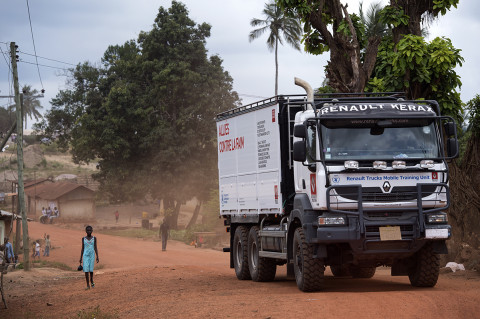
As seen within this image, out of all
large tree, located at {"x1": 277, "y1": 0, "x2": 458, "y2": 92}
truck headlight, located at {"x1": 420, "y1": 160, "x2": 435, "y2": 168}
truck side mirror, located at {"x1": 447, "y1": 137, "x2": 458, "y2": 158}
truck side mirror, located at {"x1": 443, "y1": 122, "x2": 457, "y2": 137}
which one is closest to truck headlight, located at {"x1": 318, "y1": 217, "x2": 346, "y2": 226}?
truck headlight, located at {"x1": 420, "y1": 160, "x2": 435, "y2": 168}

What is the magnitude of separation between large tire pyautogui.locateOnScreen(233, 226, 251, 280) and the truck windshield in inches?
248

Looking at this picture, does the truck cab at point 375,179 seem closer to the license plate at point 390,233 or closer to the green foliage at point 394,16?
the license plate at point 390,233

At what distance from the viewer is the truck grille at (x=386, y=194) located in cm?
1321

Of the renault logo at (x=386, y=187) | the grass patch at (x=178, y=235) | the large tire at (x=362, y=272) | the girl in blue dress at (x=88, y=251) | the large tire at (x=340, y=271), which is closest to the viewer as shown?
the renault logo at (x=386, y=187)

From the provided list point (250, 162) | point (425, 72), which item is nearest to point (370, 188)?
point (250, 162)

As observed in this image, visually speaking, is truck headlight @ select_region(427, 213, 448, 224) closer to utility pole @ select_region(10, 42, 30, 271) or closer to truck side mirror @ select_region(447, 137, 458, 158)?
truck side mirror @ select_region(447, 137, 458, 158)

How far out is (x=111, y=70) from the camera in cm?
6025

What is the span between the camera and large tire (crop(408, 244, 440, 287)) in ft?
46.8

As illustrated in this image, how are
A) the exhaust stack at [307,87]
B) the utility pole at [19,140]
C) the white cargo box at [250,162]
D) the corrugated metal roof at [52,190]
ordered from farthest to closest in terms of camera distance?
1. the corrugated metal roof at [52,190]
2. the utility pole at [19,140]
3. the white cargo box at [250,162]
4. the exhaust stack at [307,87]

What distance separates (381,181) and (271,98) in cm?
395

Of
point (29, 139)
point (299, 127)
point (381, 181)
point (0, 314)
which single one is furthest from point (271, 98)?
point (29, 139)

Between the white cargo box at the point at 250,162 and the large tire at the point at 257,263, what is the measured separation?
65 centimetres

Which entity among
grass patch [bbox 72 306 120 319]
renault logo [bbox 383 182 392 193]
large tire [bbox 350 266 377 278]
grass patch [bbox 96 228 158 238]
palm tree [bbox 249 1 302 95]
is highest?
palm tree [bbox 249 1 302 95]

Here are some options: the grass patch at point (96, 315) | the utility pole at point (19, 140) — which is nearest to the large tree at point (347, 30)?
the grass patch at point (96, 315)
